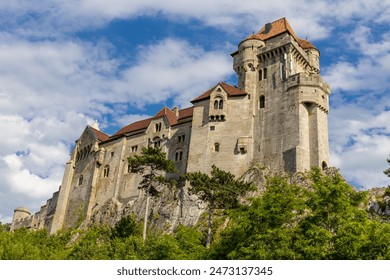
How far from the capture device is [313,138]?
61.6 m

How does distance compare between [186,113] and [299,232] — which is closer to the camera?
[299,232]

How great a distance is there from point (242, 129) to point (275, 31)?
18217mm

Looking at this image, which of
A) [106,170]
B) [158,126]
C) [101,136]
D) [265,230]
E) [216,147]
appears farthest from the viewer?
[101,136]

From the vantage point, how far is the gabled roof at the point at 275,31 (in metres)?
71.8

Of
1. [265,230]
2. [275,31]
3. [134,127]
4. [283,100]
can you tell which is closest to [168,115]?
[134,127]

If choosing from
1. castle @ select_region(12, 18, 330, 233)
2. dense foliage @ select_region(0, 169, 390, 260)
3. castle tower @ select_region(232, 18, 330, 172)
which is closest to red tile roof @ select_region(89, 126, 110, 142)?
castle @ select_region(12, 18, 330, 233)

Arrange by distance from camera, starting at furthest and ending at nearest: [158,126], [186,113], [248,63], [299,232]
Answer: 1. [186,113]
2. [158,126]
3. [248,63]
4. [299,232]

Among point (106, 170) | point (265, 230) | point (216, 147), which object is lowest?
point (265, 230)

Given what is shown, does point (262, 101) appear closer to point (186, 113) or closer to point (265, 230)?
point (186, 113)

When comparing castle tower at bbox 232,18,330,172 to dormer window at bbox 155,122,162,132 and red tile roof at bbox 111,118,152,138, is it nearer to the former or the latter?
dormer window at bbox 155,122,162,132

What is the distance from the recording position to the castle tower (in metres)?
60.8

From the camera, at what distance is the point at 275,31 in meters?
72.5

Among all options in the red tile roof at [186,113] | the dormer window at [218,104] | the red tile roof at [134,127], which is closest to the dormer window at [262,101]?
the dormer window at [218,104]
